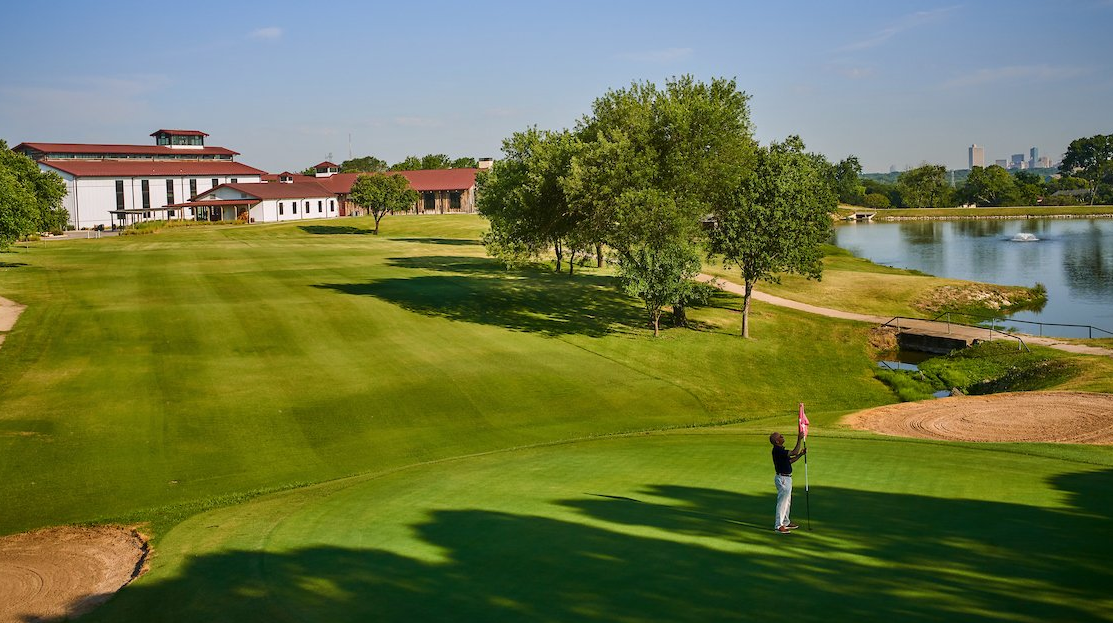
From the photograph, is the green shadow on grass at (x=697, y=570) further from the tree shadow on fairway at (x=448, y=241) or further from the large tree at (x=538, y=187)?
the tree shadow on fairway at (x=448, y=241)

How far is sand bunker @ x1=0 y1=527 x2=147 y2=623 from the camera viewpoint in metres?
14.5

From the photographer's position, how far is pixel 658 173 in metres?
A: 49.8

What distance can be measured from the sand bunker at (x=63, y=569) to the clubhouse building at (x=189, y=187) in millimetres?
118386

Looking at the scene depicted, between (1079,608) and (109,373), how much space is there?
36.2 meters

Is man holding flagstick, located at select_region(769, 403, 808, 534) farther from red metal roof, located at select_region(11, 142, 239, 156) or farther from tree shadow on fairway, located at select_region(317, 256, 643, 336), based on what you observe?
red metal roof, located at select_region(11, 142, 239, 156)

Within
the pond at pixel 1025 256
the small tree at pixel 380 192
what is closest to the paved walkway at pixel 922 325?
the pond at pixel 1025 256

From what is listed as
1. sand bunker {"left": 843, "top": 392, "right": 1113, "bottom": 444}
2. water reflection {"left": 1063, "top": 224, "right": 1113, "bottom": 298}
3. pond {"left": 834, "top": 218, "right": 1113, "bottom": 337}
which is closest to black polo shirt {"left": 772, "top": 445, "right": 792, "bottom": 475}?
sand bunker {"left": 843, "top": 392, "right": 1113, "bottom": 444}

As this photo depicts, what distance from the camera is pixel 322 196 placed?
141m

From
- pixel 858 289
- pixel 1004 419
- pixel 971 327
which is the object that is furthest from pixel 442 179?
pixel 1004 419

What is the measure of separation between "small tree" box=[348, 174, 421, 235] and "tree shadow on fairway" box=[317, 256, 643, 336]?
46.4 metres

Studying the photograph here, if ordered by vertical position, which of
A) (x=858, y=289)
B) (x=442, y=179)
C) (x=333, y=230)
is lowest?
(x=858, y=289)

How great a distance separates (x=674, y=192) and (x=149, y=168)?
119 meters

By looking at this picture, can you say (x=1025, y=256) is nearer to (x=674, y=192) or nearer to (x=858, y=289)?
(x=858, y=289)

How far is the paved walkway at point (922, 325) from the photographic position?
1766 inches
